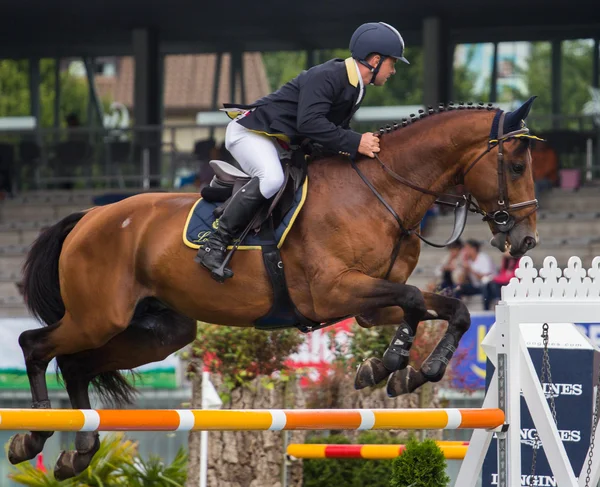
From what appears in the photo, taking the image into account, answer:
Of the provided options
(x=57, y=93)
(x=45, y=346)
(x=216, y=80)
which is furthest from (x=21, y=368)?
(x=57, y=93)

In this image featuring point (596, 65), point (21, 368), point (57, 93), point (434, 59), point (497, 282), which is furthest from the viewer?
point (57, 93)

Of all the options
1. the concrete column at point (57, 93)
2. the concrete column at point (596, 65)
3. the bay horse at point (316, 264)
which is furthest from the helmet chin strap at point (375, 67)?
the concrete column at point (57, 93)

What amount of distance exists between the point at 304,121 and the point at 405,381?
1301 mm

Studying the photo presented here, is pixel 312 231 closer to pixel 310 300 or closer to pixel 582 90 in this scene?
pixel 310 300

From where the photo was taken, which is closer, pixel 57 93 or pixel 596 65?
pixel 596 65

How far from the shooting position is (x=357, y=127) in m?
16.6

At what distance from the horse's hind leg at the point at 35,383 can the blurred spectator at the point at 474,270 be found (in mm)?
6889

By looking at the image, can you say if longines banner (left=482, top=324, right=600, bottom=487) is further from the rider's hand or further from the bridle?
the rider's hand

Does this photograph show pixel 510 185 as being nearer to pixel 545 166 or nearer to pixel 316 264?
pixel 316 264

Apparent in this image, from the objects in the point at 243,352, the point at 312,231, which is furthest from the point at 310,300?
the point at 243,352

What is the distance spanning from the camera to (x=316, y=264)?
5023mm

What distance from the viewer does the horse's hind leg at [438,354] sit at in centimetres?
486

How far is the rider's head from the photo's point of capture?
513 centimetres

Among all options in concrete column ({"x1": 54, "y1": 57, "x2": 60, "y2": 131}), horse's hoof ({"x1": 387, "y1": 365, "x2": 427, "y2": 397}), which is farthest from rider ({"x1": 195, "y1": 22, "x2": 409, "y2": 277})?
concrete column ({"x1": 54, "y1": 57, "x2": 60, "y2": 131})
